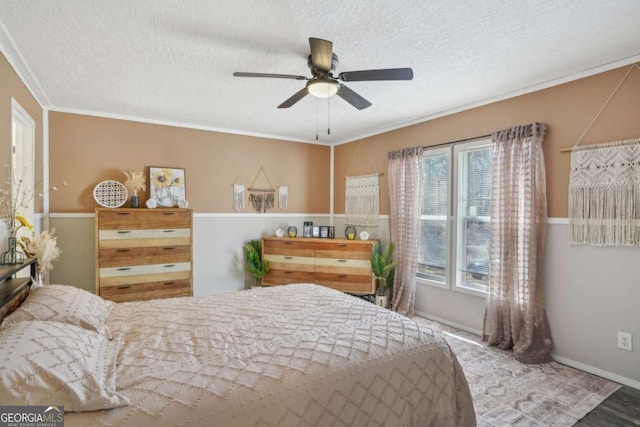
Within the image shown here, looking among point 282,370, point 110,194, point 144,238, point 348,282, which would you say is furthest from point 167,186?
point 282,370

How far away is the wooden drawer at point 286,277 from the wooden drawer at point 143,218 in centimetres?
138

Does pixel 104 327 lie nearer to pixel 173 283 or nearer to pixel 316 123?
pixel 173 283

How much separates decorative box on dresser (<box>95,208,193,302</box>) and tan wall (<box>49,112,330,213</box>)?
1.88 feet

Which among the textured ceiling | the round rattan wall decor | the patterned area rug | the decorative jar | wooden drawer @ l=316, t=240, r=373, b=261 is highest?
the textured ceiling

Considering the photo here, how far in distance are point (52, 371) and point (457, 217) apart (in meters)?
3.70

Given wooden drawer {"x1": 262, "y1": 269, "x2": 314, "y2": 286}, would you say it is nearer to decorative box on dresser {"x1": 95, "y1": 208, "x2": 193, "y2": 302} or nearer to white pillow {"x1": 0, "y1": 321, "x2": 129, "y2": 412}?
decorative box on dresser {"x1": 95, "y1": 208, "x2": 193, "y2": 302}

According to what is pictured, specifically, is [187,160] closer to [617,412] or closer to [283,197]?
[283,197]

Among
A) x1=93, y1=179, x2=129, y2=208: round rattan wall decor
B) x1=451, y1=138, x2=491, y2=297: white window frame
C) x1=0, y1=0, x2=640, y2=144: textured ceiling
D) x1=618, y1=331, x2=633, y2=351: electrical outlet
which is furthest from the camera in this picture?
x1=93, y1=179, x2=129, y2=208: round rattan wall decor

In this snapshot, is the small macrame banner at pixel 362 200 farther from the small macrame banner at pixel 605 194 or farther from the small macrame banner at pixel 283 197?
the small macrame banner at pixel 605 194

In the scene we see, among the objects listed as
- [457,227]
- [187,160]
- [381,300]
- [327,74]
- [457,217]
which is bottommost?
[381,300]

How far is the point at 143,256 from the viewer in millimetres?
3734

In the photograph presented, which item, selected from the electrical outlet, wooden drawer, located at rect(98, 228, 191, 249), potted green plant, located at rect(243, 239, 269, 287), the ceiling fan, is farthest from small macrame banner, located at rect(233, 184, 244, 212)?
the electrical outlet

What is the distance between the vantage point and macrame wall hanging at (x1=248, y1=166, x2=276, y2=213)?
5020 millimetres

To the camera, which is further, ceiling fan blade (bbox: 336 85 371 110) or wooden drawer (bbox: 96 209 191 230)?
wooden drawer (bbox: 96 209 191 230)
